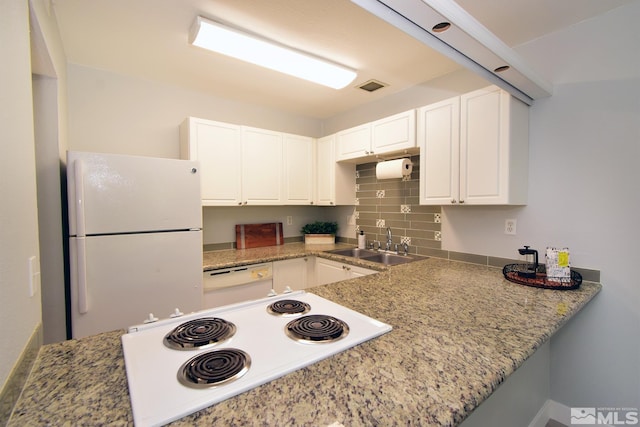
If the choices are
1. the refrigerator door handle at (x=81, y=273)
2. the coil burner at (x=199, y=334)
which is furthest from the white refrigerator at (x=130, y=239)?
the coil burner at (x=199, y=334)

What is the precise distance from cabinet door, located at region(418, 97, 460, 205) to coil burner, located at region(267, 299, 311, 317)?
4.65 feet

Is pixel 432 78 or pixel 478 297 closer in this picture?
pixel 478 297

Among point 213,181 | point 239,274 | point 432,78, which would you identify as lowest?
point 239,274

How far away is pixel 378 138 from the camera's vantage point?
2656mm

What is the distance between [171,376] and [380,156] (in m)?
2.48

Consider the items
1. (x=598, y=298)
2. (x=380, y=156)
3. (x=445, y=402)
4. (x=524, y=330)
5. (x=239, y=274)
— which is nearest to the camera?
(x=445, y=402)

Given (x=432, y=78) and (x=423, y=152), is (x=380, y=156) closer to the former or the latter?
(x=423, y=152)

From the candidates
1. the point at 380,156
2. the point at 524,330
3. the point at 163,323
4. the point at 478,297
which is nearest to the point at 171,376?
the point at 163,323

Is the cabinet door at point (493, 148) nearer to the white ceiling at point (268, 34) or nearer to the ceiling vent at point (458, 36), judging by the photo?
the ceiling vent at point (458, 36)

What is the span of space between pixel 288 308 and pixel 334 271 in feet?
5.07

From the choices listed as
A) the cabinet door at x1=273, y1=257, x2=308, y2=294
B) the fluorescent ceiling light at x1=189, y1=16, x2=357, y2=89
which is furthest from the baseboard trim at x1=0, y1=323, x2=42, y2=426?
the cabinet door at x1=273, y1=257, x2=308, y2=294

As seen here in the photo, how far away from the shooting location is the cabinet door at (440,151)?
207 centimetres

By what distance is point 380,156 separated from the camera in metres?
2.82

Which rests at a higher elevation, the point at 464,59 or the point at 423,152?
the point at 464,59
